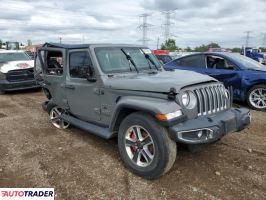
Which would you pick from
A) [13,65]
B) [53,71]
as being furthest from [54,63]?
[13,65]

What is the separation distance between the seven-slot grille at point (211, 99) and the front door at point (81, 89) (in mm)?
1618

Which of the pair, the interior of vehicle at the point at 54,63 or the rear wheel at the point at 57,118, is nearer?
the interior of vehicle at the point at 54,63

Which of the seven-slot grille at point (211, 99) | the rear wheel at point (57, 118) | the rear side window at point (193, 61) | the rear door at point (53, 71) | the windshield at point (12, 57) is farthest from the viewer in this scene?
the windshield at point (12, 57)

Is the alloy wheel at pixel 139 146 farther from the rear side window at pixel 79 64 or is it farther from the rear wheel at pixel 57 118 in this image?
the rear wheel at pixel 57 118

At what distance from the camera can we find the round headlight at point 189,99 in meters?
3.49

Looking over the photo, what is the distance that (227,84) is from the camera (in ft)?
25.0

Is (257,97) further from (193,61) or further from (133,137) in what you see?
(133,137)

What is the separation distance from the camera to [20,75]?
10.6m

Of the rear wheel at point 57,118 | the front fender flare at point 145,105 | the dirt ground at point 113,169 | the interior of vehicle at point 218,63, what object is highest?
the interior of vehicle at point 218,63

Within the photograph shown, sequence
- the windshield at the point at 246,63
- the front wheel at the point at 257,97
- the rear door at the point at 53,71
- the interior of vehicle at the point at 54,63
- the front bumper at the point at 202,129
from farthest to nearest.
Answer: the windshield at the point at 246,63 → the front wheel at the point at 257,97 → the interior of vehicle at the point at 54,63 → the rear door at the point at 53,71 → the front bumper at the point at 202,129

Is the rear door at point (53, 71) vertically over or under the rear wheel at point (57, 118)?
over

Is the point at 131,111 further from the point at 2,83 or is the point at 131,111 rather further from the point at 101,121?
the point at 2,83

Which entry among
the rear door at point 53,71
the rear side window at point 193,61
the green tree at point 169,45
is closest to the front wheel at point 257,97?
the rear side window at point 193,61

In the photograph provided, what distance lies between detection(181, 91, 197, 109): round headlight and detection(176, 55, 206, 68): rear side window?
16.0 ft
